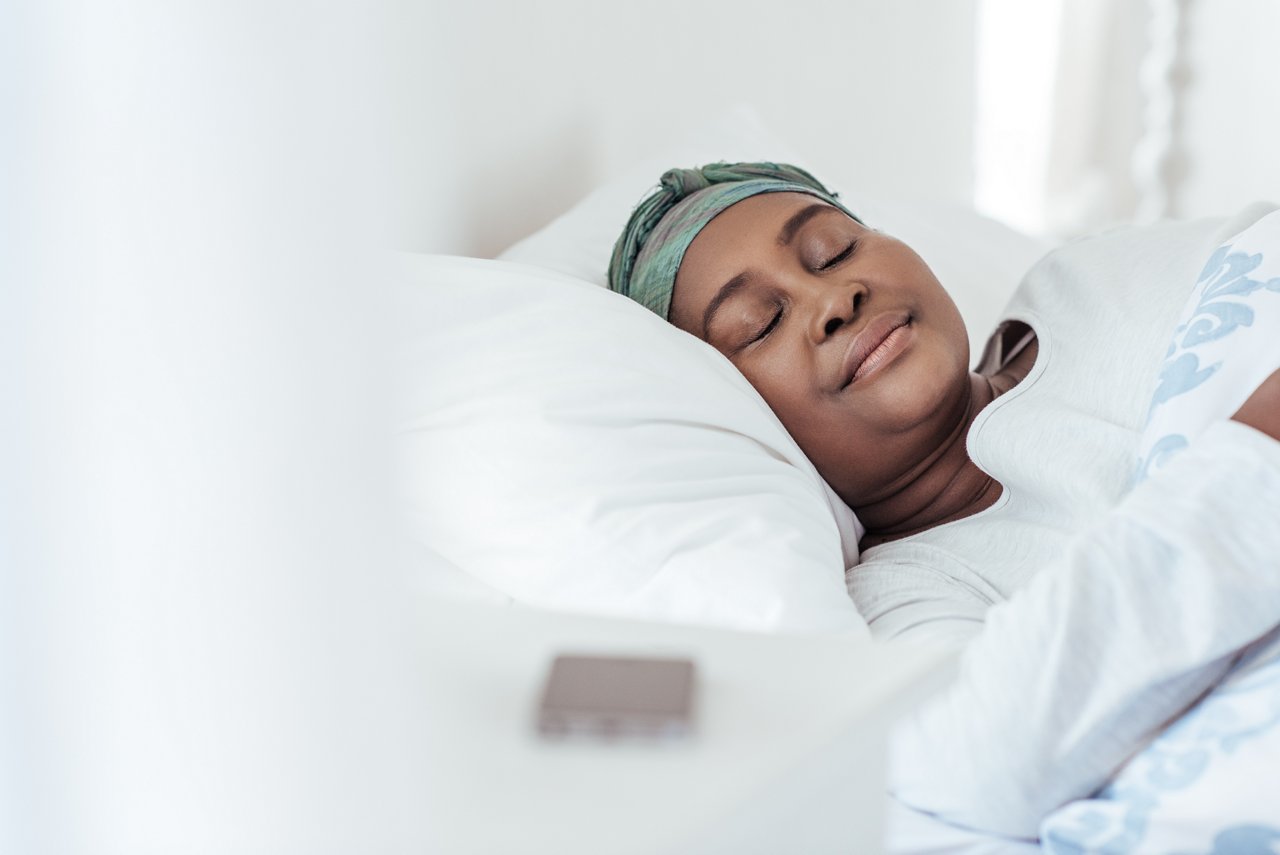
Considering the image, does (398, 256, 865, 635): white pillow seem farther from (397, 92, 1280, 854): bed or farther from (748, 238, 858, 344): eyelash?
(748, 238, 858, 344): eyelash

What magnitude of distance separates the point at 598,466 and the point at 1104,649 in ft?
1.13

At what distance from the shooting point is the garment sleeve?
0.65 meters

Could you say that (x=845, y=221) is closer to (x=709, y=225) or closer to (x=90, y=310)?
(x=709, y=225)

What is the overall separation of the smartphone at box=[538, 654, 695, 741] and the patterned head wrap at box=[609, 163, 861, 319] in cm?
74

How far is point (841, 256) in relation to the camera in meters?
1.14

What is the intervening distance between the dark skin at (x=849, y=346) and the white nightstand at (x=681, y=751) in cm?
61

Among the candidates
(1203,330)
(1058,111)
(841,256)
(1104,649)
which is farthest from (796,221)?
(1058,111)

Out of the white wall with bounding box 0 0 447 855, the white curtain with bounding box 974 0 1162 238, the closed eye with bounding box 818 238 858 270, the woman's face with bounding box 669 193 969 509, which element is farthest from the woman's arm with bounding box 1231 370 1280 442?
the white curtain with bounding box 974 0 1162 238

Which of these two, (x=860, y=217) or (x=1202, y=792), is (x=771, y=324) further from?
(x=1202, y=792)

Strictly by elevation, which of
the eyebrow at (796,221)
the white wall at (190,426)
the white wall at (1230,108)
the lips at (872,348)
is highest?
the white wall at (190,426)

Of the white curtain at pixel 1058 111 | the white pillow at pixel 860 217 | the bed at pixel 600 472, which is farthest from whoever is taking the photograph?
the white curtain at pixel 1058 111

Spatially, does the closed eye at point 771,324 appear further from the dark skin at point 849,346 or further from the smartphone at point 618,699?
the smartphone at point 618,699

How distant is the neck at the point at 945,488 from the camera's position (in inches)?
45.4

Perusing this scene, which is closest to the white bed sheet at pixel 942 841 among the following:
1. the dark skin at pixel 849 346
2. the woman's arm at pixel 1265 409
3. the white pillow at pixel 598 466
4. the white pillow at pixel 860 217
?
the white pillow at pixel 598 466
